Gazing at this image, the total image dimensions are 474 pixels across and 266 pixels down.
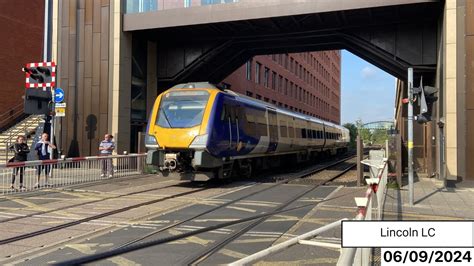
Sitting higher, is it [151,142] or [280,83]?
[280,83]

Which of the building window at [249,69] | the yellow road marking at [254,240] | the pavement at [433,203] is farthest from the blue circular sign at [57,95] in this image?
the building window at [249,69]

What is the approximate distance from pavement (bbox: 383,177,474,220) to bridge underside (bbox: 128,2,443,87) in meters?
7.27

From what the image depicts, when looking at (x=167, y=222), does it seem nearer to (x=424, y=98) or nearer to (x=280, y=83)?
(x=424, y=98)

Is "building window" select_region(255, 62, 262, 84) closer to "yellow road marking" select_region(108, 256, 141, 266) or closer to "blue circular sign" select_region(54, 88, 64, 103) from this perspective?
"blue circular sign" select_region(54, 88, 64, 103)

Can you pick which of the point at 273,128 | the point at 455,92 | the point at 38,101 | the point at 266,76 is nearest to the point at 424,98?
the point at 455,92

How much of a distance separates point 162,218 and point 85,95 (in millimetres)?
15212

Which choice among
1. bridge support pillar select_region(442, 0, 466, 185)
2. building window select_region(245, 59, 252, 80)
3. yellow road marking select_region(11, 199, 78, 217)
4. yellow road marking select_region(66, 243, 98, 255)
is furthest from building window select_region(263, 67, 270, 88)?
yellow road marking select_region(66, 243, 98, 255)

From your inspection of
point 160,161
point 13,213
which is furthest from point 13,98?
point 13,213

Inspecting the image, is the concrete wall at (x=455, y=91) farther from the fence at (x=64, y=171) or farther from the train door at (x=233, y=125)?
the fence at (x=64, y=171)

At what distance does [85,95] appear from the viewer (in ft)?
73.4

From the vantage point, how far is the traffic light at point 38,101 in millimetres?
15883

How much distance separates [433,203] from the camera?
11.5 meters

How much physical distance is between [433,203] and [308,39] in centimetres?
1380

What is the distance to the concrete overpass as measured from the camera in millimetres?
19625
